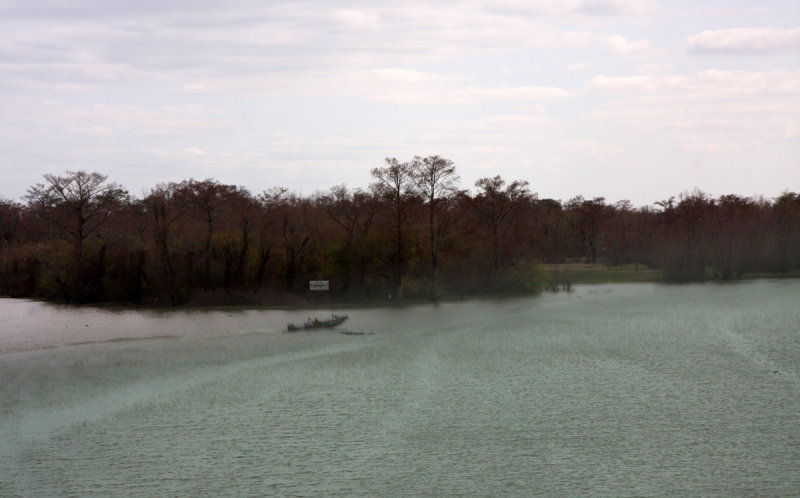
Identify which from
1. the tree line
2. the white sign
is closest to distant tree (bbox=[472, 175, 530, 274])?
the tree line

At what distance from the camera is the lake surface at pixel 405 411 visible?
19281mm

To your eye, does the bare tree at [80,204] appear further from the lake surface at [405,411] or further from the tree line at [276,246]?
the lake surface at [405,411]

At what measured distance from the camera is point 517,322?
2007 inches

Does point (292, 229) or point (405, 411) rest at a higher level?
point (292, 229)

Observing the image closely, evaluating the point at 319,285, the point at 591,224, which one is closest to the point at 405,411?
the point at 319,285

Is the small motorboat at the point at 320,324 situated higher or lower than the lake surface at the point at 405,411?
higher

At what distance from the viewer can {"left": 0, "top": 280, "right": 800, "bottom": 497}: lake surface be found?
759 inches

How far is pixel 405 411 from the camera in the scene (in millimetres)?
25609

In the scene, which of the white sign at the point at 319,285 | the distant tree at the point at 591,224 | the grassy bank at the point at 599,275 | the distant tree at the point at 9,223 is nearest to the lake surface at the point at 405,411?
the white sign at the point at 319,285

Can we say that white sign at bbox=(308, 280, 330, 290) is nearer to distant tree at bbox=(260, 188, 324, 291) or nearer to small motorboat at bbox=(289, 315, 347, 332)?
distant tree at bbox=(260, 188, 324, 291)

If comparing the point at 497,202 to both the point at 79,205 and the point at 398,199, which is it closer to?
the point at 398,199

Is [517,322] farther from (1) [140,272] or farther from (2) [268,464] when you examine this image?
(1) [140,272]

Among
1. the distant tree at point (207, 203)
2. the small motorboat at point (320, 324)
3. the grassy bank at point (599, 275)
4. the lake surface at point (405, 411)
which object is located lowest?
the lake surface at point (405, 411)

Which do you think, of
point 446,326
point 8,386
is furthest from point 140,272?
point 8,386
